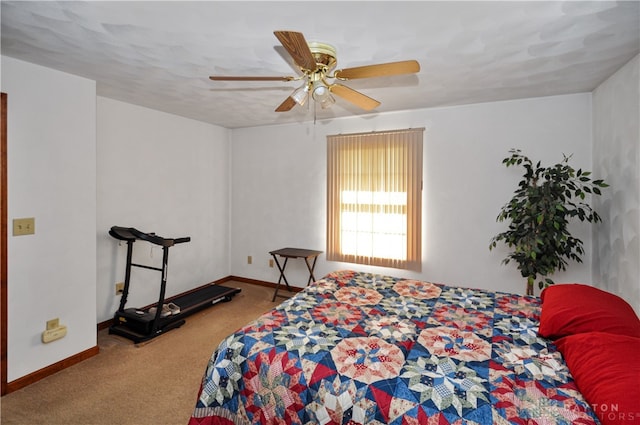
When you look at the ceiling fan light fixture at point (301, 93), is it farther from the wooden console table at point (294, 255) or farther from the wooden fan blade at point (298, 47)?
the wooden console table at point (294, 255)

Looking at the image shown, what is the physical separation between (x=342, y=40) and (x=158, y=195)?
9.72 ft

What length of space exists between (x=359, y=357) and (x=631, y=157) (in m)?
2.47

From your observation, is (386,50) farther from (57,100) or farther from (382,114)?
(57,100)

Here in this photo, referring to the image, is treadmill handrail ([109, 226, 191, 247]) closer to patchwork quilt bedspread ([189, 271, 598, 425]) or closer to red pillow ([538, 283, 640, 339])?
patchwork quilt bedspread ([189, 271, 598, 425])

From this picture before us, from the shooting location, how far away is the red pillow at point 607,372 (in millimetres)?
1053

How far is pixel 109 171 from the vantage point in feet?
11.0

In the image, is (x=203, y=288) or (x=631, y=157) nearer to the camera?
(x=631, y=157)

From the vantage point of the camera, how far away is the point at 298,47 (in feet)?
4.91

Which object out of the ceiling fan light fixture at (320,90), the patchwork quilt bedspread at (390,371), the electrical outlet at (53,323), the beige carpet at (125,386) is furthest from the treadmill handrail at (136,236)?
the ceiling fan light fixture at (320,90)

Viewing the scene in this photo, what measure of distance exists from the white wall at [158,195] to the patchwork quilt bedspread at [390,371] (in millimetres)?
2388

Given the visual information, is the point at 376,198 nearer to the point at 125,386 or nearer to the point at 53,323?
the point at 125,386

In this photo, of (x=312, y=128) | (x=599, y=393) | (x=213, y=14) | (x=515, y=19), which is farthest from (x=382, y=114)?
(x=599, y=393)

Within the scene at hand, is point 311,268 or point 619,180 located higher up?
point 619,180

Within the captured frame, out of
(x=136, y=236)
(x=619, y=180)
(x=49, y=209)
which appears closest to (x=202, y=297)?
(x=136, y=236)
